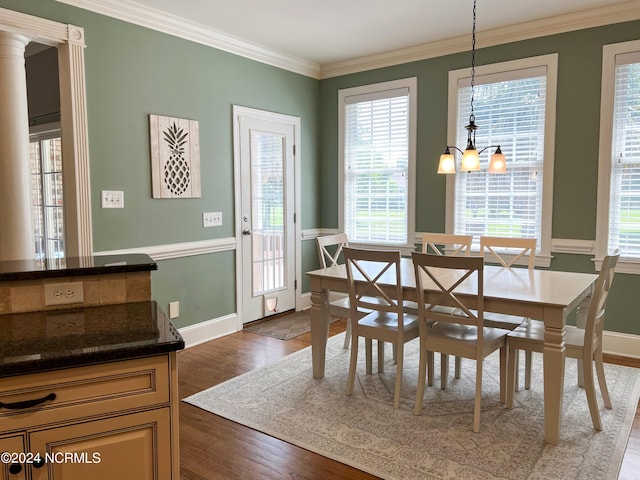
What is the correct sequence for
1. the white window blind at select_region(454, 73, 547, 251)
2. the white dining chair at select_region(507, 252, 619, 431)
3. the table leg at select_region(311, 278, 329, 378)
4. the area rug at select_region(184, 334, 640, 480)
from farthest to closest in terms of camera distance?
the white window blind at select_region(454, 73, 547, 251) < the table leg at select_region(311, 278, 329, 378) < the white dining chair at select_region(507, 252, 619, 431) < the area rug at select_region(184, 334, 640, 480)

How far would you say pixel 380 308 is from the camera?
10.2 ft

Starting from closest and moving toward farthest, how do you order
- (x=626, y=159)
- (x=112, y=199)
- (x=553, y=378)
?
(x=553, y=378)
(x=112, y=199)
(x=626, y=159)

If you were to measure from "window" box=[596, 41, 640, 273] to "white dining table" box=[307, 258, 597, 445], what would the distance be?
3.26 ft

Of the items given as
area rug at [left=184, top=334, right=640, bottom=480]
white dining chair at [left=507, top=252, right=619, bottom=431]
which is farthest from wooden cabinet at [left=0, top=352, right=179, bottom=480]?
white dining chair at [left=507, top=252, right=619, bottom=431]

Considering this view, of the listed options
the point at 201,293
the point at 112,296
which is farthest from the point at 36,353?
the point at 201,293

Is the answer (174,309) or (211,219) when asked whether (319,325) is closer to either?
(174,309)

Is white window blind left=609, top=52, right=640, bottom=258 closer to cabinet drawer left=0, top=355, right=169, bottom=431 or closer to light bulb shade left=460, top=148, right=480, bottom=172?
light bulb shade left=460, top=148, right=480, bottom=172

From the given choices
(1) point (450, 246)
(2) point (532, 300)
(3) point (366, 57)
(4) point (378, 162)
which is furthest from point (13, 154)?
(1) point (450, 246)

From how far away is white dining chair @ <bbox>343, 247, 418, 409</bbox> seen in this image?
2.97 meters

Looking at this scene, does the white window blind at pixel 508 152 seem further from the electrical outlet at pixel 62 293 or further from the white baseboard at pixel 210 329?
the electrical outlet at pixel 62 293

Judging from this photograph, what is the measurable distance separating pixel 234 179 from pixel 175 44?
50.1 inches

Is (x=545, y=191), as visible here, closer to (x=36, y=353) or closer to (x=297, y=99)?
(x=297, y=99)

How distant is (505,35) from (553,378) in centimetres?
310

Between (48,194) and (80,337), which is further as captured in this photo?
(48,194)
